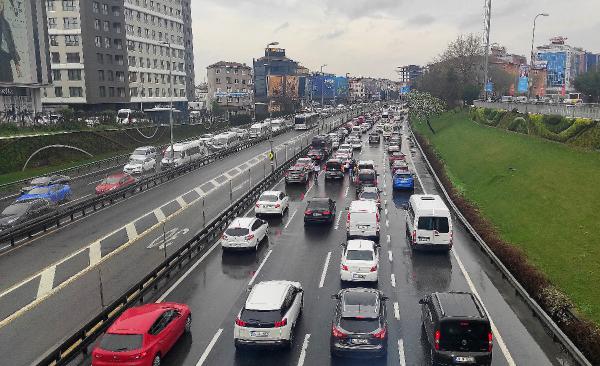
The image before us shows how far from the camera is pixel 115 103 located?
316ft

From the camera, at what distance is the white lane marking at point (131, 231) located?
29047mm

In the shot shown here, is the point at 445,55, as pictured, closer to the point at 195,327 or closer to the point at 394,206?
the point at 394,206

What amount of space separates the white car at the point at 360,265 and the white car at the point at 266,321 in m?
4.98

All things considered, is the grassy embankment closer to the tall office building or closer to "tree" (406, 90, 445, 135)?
"tree" (406, 90, 445, 135)

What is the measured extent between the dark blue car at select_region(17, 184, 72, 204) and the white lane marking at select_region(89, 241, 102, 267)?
10.1 meters

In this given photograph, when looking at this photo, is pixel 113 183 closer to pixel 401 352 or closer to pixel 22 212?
pixel 22 212

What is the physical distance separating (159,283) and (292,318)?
7.93m

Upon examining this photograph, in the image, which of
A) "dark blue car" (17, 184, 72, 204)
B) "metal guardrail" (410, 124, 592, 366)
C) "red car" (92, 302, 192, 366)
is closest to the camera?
"red car" (92, 302, 192, 366)

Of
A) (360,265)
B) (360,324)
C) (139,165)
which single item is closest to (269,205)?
(360,265)

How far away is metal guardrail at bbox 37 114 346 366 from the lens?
15063 mm

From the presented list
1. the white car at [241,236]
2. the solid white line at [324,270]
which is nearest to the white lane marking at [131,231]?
the white car at [241,236]

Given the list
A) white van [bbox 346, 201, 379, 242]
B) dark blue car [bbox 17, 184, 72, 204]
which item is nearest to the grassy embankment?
white van [bbox 346, 201, 379, 242]

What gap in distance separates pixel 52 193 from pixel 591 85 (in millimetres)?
94040

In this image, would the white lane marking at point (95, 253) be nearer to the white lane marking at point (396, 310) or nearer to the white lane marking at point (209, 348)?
the white lane marking at point (209, 348)
